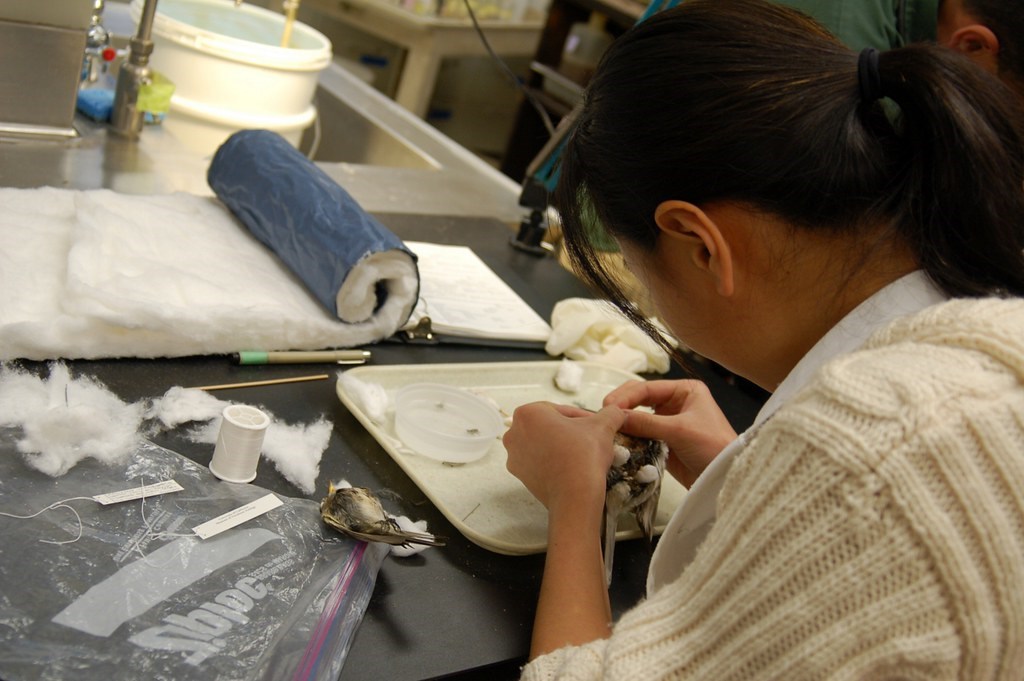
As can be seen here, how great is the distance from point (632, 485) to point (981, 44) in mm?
959

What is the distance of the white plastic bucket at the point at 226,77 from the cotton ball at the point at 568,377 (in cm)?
102

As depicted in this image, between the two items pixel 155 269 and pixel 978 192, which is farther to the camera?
pixel 155 269

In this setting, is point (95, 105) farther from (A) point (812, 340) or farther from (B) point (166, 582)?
(A) point (812, 340)

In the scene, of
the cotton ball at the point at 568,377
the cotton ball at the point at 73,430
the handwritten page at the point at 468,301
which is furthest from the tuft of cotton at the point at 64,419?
the cotton ball at the point at 568,377

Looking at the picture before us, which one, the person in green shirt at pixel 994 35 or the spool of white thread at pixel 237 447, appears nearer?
the spool of white thread at pixel 237 447

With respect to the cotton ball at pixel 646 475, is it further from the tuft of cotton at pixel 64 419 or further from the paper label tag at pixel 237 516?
the tuft of cotton at pixel 64 419

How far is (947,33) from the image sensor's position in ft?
5.20

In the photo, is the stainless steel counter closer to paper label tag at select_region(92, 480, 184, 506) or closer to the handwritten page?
the handwritten page

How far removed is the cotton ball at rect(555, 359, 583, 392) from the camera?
1496 millimetres

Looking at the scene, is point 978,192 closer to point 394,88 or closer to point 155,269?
point 155,269

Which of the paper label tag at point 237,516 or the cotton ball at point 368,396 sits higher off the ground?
the paper label tag at point 237,516

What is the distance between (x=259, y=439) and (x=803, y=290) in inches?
23.4

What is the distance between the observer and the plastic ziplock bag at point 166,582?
750 mm

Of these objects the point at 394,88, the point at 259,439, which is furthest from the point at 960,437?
the point at 394,88
